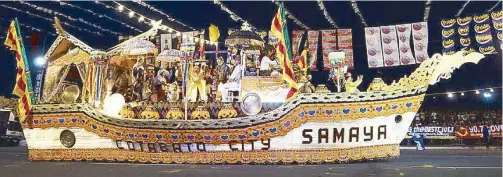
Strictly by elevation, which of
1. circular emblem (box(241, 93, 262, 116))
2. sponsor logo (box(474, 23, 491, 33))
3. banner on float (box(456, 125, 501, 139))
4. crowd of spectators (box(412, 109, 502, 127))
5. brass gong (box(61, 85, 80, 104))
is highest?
sponsor logo (box(474, 23, 491, 33))

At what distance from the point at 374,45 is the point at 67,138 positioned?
1063cm

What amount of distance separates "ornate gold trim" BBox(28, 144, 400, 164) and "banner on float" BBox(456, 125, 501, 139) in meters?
13.7

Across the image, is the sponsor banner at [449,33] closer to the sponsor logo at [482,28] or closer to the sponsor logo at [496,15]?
the sponsor logo at [482,28]

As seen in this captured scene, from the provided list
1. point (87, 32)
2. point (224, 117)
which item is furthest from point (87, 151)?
point (87, 32)

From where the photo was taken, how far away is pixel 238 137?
10.1 m

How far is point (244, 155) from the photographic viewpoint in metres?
10.1

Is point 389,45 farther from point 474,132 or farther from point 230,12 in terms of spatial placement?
point 474,132

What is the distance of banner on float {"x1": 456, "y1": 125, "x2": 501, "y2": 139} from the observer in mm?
21391

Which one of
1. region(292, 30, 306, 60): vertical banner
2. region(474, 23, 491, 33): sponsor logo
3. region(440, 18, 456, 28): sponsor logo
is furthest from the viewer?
region(292, 30, 306, 60): vertical banner

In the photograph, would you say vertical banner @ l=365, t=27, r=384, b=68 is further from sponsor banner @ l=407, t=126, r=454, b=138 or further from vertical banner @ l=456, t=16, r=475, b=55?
sponsor banner @ l=407, t=126, r=454, b=138

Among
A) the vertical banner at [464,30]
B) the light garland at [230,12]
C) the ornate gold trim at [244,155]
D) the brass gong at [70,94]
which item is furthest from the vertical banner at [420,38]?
the brass gong at [70,94]

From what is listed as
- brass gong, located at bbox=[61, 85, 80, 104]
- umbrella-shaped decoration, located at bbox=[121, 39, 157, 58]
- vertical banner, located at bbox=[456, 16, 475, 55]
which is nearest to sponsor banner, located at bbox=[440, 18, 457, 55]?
vertical banner, located at bbox=[456, 16, 475, 55]

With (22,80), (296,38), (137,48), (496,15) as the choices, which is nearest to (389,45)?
(496,15)

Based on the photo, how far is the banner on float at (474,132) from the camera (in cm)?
2139
